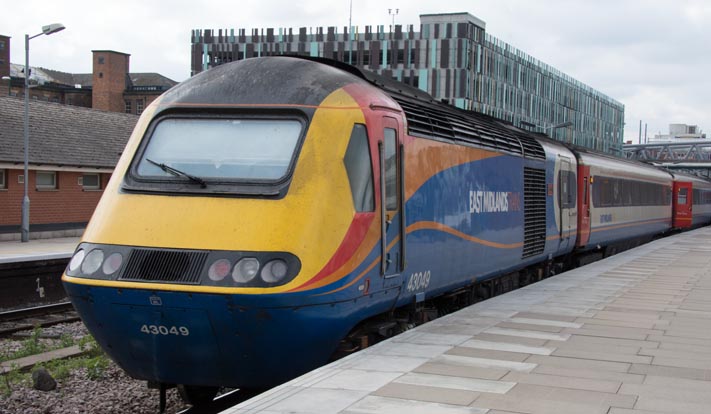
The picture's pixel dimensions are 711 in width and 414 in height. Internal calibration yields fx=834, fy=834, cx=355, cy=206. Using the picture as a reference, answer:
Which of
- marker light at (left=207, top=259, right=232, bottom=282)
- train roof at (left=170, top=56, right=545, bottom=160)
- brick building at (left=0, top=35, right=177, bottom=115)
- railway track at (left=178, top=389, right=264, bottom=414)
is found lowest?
railway track at (left=178, top=389, right=264, bottom=414)

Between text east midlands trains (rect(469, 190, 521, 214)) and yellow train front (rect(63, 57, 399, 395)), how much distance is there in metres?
3.69

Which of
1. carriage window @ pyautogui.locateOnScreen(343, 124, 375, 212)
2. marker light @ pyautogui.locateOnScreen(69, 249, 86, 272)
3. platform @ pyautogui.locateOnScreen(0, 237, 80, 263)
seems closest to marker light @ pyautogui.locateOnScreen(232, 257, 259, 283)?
carriage window @ pyautogui.locateOnScreen(343, 124, 375, 212)

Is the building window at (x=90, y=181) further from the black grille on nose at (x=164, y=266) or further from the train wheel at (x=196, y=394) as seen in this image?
the black grille on nose at (x=164, y=266)

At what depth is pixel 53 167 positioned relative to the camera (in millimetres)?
32125

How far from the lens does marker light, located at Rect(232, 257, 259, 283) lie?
7.17 m

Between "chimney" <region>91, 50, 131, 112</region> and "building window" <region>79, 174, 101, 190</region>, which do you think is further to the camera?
"chimney" <region>91, 50, 131, 112</region>

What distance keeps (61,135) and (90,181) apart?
2.22 metres

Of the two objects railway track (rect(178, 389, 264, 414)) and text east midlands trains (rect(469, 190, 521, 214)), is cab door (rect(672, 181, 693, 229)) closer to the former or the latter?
text east midlands trains (rect(469, 190, 521, 214))

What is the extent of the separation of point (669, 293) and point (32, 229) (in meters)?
24.6

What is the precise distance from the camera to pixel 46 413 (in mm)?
9180

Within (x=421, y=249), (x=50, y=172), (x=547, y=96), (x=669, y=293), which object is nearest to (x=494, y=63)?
(x=547, y=96)

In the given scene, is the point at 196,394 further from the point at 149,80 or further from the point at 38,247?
the point at 149,80

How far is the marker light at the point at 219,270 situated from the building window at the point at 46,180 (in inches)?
1076

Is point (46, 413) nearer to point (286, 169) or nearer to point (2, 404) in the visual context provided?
point (2, 404)
